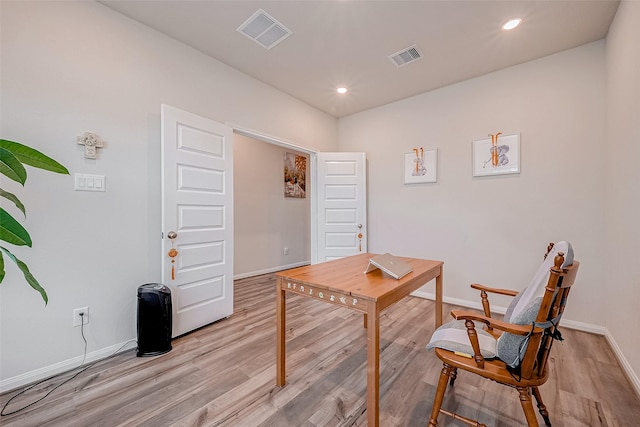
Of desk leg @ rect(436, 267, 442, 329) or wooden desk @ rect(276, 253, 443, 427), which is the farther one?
desk leg @ rect(436, 267, 442, 329)

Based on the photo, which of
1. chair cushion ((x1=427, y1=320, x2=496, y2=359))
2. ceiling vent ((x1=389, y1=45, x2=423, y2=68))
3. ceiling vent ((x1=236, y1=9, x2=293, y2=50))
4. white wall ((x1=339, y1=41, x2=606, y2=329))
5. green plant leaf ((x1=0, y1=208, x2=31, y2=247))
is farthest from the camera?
ceiling vent ((x1=389, y1=45, x2=423, y2=68))

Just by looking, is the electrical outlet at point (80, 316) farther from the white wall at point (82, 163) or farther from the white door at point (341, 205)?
the white door at point (341, 205)

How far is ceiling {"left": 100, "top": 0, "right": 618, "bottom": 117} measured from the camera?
212 centimetres

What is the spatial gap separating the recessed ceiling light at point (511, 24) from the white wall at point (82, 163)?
2923 millimetres

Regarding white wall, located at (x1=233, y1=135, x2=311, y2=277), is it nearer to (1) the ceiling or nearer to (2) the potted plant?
(1) the ceiling

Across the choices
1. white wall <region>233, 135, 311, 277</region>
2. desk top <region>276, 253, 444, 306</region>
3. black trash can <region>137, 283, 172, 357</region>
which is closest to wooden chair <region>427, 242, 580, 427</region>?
desk top <region>276, 253, 444, 306</region>

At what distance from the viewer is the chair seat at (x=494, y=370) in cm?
115

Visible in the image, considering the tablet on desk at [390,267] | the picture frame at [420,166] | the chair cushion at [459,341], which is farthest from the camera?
the picture frame at [420,166]

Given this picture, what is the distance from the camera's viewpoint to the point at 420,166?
3604mm

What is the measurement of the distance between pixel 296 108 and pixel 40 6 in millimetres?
2528

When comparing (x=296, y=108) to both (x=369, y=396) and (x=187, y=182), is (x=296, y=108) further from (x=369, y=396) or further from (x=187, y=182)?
(x=369, y=396)

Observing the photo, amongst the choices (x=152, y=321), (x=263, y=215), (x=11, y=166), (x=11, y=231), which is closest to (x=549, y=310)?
(x=11, y=231)

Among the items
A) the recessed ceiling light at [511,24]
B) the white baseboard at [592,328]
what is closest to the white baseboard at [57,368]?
the white baseboard at [592,328]

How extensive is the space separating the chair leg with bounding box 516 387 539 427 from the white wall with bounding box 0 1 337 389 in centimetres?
272
